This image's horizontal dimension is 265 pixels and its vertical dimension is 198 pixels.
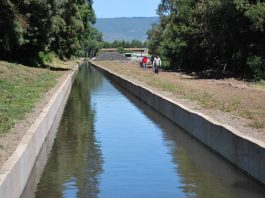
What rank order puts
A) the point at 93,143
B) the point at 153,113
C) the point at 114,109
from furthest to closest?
the point at 114,109 → the point at 153,113 → the point at 93,143

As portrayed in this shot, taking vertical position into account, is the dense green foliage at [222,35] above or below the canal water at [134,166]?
above

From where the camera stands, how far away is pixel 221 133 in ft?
48.2

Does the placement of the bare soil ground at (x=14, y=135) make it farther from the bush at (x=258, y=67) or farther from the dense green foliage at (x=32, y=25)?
the bush at (x=258, y=67)

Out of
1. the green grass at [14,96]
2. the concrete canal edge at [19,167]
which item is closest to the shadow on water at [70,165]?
the concrete canal edge at [19,167]

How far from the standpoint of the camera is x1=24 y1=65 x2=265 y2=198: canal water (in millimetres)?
11805

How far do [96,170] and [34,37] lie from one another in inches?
1423

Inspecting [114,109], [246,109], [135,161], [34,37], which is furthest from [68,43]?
[135,161]

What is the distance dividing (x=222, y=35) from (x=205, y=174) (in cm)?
3141

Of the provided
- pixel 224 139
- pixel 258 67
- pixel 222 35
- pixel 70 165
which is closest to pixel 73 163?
pixel 70 165

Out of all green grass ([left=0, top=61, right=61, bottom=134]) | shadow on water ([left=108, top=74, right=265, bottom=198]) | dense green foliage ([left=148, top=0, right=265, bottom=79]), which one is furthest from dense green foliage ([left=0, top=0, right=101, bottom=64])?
shadow on water ([left=108, top=74, right=265, bottom=198])

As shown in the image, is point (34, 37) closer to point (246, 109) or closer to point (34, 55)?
point (34, 55)

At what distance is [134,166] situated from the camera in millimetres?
14391

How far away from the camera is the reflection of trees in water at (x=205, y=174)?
1166 cm

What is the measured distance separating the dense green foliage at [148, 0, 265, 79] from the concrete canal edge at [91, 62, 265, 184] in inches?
678
